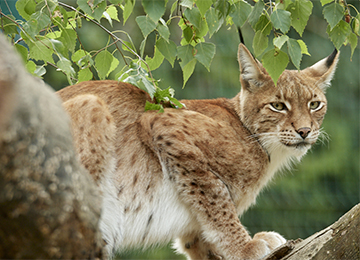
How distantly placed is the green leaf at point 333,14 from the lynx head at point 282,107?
3.91 feet

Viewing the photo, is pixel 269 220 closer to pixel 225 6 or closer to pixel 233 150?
pixel 233 150

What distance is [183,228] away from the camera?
11.7 feet

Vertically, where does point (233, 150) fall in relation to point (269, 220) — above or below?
above

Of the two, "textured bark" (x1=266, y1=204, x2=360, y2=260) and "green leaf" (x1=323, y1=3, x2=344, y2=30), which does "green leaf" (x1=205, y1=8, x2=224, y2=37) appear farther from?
"textured bark" (x1=266, y1=204, x2=360, y2=260)

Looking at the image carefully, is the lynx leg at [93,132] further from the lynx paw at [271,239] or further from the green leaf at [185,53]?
the lynx paw at [271,239]

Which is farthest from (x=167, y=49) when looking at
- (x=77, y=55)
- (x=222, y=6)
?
(x=77, y=55)

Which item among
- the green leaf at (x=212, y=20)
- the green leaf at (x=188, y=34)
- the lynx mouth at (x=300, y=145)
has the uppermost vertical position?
the green leaf at (x=212, y=20)

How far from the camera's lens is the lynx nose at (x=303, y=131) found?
3746 millimetres

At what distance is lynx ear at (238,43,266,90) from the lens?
3979 millimetres

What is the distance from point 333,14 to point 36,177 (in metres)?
2.19

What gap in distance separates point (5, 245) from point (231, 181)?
2.56 metres

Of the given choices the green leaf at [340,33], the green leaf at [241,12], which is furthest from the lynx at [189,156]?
the green leaf at [241,12]

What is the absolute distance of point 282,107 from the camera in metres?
3.95

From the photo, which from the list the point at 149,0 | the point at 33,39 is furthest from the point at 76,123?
the point at 149,0
